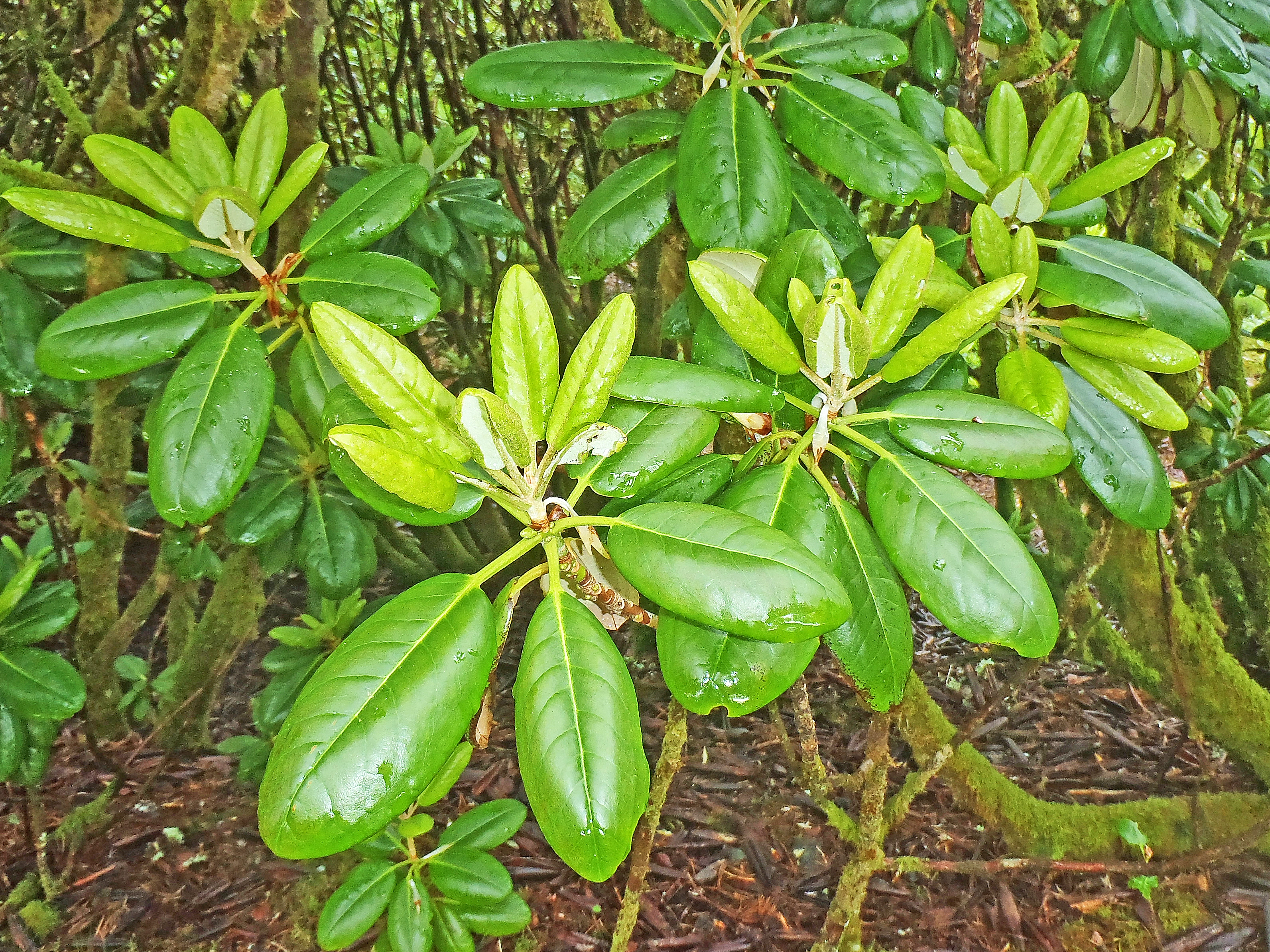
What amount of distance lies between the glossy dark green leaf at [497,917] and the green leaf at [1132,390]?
139 cm

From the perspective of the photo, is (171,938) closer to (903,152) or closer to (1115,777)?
(903,152)

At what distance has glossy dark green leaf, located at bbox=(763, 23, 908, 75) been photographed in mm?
967

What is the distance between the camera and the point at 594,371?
25.1 inches

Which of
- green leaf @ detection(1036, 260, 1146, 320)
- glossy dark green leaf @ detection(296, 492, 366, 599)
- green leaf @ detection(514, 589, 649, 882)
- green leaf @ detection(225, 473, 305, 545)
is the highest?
green leaf @ detection(1036, 260, 1146, 320)

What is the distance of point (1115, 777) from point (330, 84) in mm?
3384

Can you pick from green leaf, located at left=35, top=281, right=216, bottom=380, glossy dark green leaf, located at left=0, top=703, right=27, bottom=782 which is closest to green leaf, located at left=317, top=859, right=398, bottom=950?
glossy dark green leaf, located at left=0, top=703, right=27, bottom=782

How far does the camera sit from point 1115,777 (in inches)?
83.5

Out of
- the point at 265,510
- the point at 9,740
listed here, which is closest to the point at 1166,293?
the point at 265,510

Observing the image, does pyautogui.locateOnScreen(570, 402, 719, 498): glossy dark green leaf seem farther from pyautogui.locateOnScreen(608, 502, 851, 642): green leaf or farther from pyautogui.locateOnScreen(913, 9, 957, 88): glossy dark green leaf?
pyautogui.locateOnScreen(913, 9, 957, 88): glossy dark green leaf

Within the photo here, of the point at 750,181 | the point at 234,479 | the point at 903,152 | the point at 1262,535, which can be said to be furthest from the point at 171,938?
the point at 1262,535

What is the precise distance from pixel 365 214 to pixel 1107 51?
1284 millimetres

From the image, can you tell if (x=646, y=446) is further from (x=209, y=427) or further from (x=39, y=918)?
(x=39, y=918)

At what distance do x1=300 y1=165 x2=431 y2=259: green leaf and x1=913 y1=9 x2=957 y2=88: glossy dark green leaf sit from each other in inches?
37.6

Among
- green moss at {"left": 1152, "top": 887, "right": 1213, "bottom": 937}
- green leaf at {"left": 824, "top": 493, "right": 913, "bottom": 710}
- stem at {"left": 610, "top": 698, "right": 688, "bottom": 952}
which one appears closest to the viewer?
green leaf at {"left": 824, "top": 493, "right": 913, "bottom": 710}
